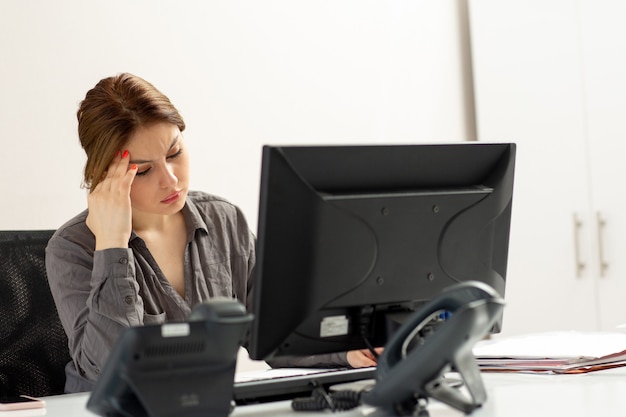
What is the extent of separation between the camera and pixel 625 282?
338cm

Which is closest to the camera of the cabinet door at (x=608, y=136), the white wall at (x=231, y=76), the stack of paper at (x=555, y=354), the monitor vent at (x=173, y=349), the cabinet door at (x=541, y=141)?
the monitor vent at (x=173, y=349)

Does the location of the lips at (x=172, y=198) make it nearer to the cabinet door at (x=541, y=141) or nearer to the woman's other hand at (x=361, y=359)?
the woman's other hand at (x=361, y=359)

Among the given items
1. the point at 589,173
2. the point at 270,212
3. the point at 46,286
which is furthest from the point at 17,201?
the point at 589,173

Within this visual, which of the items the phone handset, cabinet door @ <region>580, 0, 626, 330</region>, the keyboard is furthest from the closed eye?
cabinet door @ <region>580, 0, 626, 330</region>

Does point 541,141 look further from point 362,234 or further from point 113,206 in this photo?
point 362,234

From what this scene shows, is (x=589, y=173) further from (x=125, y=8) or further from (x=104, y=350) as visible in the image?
(x=104, y=350)

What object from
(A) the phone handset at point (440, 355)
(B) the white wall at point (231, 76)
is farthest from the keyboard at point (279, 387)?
(B) the white wall at point (231, 76)

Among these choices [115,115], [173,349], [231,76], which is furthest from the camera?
[231,76]

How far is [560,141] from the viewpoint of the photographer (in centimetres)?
357

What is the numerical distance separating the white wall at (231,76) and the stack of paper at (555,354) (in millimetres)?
1520

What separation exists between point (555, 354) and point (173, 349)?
0.82m

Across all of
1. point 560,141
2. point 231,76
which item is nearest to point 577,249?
point 560,141

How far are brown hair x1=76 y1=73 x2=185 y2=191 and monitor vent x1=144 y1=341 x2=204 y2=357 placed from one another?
3.16 ft

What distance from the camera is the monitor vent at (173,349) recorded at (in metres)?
1.11
